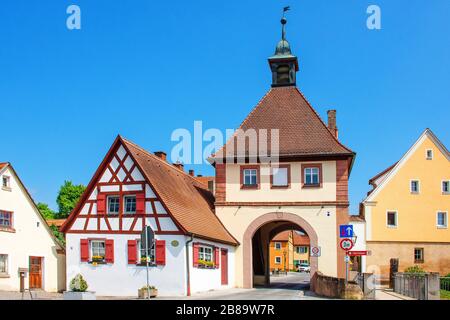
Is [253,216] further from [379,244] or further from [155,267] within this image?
[379,244]

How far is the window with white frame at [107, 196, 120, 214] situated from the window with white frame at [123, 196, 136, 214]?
1.32ft

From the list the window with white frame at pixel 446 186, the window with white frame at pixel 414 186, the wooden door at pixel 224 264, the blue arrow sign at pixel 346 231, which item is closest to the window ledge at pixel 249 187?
the wooden door at pixel 224 264

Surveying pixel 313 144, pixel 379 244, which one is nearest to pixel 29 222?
pixel 313 144

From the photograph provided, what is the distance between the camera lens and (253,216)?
34594 millimetres

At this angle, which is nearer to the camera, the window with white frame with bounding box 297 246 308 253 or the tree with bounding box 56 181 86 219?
the tree with bounding box 56 181 86 219

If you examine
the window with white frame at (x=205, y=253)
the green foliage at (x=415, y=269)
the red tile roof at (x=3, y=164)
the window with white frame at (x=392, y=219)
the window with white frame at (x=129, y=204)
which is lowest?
the green foliage at (x=415, y=269)

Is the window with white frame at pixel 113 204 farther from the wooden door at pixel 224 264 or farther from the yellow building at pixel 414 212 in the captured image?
the yellow building at pixel 414 212

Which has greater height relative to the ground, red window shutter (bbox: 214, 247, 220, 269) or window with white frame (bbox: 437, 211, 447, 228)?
window with white frame (bbox: 437, 211, 447, 228)

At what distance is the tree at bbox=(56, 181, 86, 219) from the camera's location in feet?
256

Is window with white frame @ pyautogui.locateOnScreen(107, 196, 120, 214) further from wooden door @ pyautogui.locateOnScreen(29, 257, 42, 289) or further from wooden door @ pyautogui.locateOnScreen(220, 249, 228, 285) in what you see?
wooden door @ pyautogui.locateOnScreen(220, 249, 228, 285)

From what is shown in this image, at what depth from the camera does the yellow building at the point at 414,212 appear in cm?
4362

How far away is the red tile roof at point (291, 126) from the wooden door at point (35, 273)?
11.7m

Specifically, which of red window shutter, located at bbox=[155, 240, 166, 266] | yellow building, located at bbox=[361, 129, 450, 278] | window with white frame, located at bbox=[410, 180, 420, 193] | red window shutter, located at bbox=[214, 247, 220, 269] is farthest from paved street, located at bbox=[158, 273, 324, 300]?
window with white frame, located at bbox=[410, 180, 420, 193]
